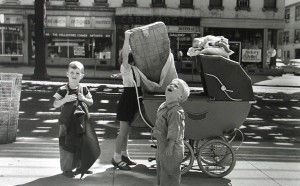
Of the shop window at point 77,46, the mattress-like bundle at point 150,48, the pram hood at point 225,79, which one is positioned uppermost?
the shop window at point 77,46

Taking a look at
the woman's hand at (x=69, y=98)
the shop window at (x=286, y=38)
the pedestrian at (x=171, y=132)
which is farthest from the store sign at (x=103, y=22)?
the shop window at (x=286, y=38)

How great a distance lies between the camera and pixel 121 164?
233 inches

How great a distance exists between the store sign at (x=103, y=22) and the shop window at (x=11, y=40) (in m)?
5.39

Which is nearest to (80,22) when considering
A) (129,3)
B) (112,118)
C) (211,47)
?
(129,3)

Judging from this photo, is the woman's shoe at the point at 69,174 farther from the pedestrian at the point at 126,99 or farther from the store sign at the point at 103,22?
the store sign at the point at 103,22

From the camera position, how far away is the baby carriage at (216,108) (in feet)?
18.5

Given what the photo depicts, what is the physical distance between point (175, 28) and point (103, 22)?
5118 millimetres

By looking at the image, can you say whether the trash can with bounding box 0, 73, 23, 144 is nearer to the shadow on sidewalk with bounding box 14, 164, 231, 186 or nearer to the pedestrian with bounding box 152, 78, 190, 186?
the shadow on sidewalk with bounding box 14, 164, 231, 186

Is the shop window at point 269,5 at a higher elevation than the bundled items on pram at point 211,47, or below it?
higher

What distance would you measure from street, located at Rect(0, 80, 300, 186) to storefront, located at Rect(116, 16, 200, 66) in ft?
63.3

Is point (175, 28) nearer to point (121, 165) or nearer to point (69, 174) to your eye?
point (121, 165)

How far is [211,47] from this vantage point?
586 centimetres

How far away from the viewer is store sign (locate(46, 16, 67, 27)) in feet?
104

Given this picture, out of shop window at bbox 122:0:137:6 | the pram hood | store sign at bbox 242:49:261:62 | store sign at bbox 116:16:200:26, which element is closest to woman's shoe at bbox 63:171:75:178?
the pram hood
